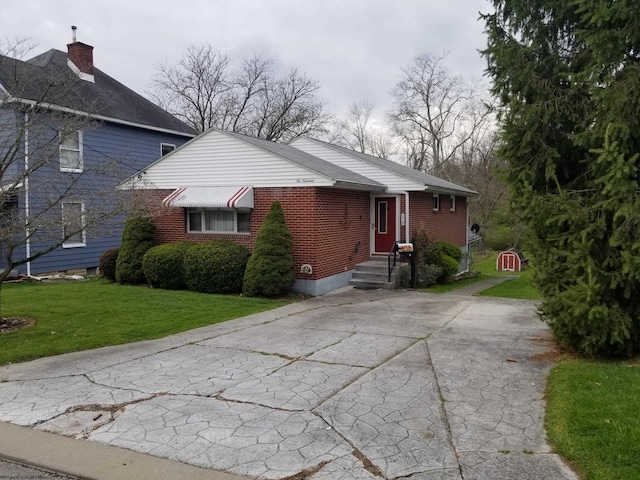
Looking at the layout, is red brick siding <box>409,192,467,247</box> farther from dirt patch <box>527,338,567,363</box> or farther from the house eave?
dirt patch <box>527,338,567,363</box>

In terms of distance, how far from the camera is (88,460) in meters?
3.99

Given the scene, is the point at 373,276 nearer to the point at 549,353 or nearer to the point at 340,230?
the point at 340,230

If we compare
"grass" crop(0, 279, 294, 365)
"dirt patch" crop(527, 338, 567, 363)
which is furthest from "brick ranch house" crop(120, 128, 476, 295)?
"dirt patch" crop(527, 338, 567, 363)

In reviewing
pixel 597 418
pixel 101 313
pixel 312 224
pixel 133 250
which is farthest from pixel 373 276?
pixel 597 418

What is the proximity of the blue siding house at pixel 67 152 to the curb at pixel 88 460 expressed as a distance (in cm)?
449

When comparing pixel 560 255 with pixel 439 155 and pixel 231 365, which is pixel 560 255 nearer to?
pixel 231 365

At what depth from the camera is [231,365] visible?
6582 millimetres

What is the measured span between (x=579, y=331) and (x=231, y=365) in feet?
14.3

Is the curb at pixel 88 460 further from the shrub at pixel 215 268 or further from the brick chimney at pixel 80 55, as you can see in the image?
the brick chimney at pixel 80 55

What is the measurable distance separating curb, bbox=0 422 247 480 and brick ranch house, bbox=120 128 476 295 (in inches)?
346

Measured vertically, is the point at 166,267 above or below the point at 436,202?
below

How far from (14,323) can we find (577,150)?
30.4ft

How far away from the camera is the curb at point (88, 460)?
3.75 m

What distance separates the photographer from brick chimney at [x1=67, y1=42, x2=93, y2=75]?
745 inches
